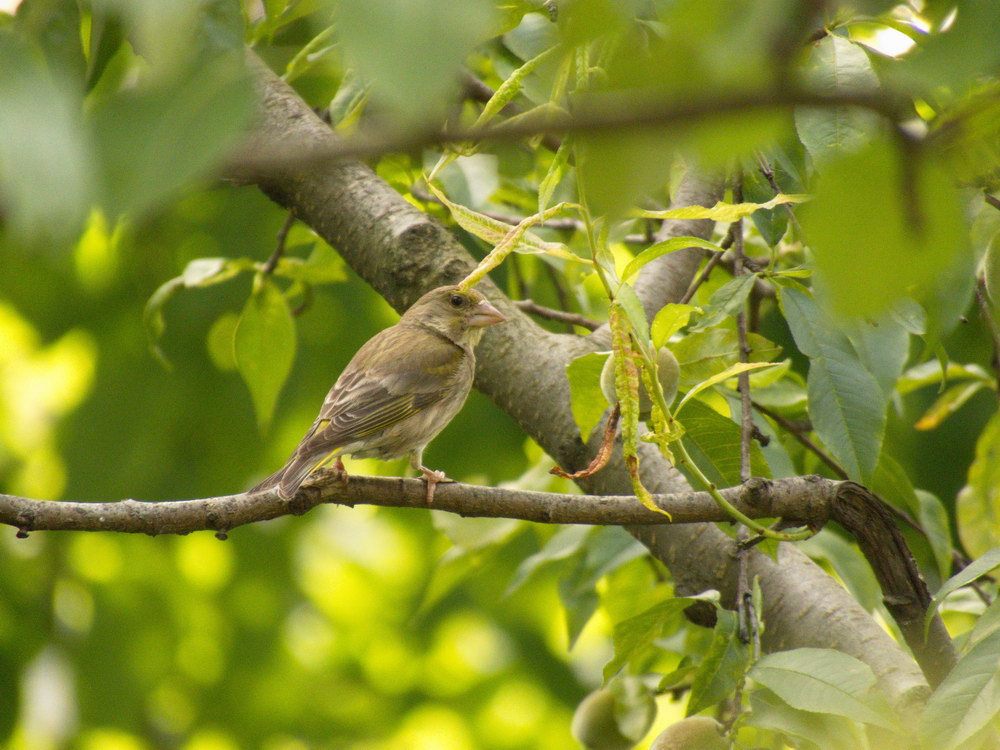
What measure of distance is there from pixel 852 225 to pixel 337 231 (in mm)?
2721

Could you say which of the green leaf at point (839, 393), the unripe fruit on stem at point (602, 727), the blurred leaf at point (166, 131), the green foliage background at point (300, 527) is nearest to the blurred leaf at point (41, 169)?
the blurred leaf at point (166, 131)

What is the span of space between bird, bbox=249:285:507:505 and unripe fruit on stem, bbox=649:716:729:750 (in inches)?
65.1

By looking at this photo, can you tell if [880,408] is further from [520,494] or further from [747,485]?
[520,494]

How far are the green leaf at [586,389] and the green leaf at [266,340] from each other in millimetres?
1424

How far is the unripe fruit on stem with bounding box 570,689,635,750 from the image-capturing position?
9.35 ft

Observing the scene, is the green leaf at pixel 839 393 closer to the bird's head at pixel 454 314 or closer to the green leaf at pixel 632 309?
the green leaf at pixel 632 309

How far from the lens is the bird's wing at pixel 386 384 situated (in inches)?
152

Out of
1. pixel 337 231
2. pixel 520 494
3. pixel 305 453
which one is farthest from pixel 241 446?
pixel 520 494

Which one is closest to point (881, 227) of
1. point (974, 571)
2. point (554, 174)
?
point (554, 174)

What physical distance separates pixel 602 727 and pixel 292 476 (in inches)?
46.2

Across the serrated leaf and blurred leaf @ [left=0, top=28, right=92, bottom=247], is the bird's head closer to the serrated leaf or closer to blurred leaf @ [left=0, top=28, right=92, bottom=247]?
the serrated leaf

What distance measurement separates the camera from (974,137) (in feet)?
2.52

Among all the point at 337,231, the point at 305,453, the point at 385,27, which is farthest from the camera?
the point at 305,453

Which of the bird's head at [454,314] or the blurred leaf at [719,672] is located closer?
the blurred leaf at [719,672]
